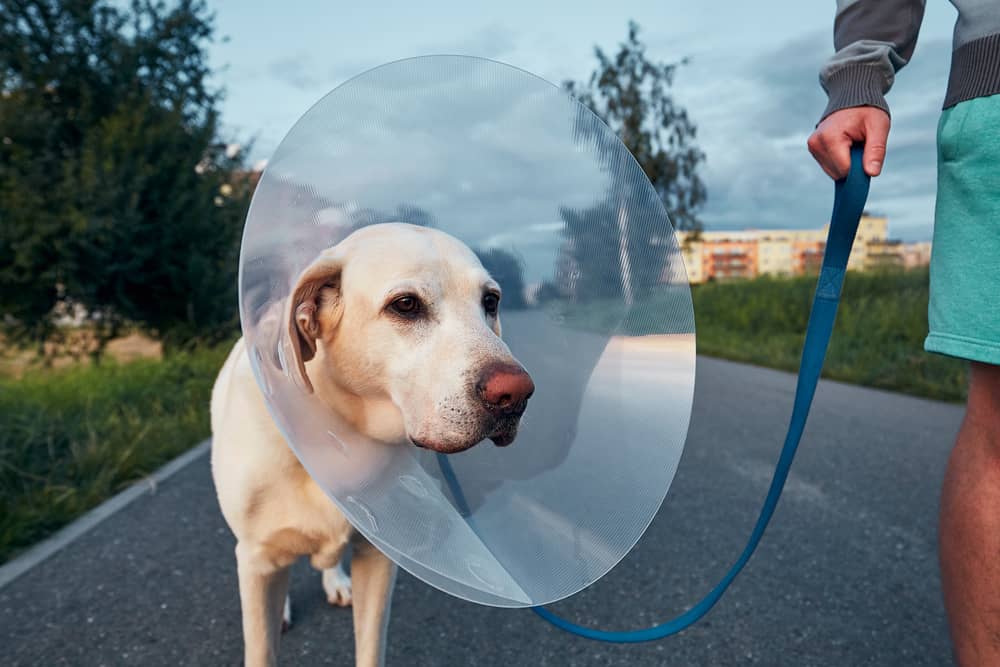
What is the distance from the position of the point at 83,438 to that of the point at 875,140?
15.9ft

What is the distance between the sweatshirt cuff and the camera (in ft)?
5.00

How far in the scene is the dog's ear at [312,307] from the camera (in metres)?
1.58

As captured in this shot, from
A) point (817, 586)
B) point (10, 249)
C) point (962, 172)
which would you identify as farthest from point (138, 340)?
point (962, 172)

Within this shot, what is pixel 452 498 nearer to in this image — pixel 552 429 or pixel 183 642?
pixel 552 429

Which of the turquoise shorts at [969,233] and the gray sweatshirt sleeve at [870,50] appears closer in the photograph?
the turquoise shorts at [969,233]

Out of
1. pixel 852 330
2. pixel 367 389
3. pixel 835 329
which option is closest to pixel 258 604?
pixel 367 389

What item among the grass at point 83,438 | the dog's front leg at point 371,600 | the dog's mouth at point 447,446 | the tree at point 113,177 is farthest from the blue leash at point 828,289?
the tree at point 113,177

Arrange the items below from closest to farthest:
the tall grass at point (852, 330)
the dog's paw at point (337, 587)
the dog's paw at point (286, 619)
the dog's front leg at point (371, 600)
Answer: the dog's front leg at point (371, 600), the dog's paw at point (286, 619), the dog's paw at point (337, 587), the tall grass at point (852, 330)

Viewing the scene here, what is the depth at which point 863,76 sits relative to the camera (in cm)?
154

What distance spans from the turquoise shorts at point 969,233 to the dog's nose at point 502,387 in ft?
2.67

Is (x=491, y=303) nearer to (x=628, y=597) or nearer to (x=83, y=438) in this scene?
(x=628, y=597)

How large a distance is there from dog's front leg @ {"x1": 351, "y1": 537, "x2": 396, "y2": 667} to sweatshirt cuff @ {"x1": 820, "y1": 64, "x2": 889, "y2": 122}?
5.10ft

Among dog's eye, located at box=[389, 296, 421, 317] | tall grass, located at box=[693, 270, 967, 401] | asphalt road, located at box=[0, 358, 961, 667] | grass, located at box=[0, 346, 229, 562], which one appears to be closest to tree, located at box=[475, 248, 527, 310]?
dog's eye, located at box=[389, 296, 421, 317]

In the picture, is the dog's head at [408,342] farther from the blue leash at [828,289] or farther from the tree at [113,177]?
the tree at [113,177]
